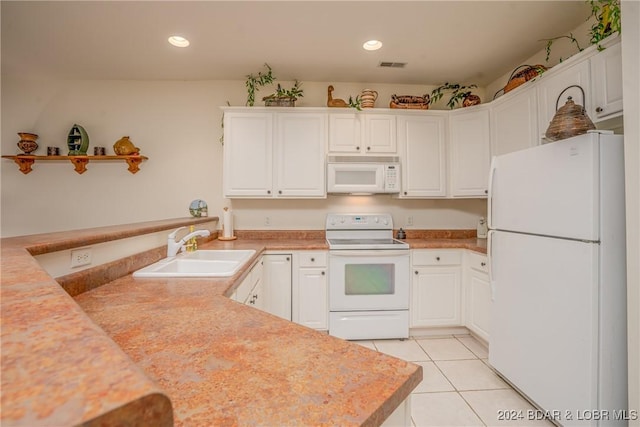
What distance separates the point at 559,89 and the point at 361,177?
1.62 meters

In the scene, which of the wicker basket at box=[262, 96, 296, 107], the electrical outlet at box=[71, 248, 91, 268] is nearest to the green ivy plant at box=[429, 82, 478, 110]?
the wicker basket at box=[262, 96, 296, 107]

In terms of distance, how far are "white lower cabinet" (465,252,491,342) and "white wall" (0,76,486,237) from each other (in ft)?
3.09

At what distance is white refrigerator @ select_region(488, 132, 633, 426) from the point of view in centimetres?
132

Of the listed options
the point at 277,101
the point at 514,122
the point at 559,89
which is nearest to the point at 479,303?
the point at 514,122

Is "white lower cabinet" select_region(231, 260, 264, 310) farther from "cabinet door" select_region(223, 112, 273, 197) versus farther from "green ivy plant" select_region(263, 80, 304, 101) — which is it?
"green ivy plant" select_region(263, 80, 304, 101)

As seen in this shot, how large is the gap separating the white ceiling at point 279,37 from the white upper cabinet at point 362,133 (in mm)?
476

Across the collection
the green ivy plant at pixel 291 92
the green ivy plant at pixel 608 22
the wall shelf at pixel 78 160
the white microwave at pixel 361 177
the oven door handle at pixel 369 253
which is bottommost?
the oven door handle at pixel 369 253

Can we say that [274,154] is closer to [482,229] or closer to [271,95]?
[271,95]

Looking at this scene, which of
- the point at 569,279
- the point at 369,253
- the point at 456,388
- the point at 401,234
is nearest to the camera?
the point at 569,279

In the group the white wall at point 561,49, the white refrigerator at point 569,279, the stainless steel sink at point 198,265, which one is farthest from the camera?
the white wall at point 561,49

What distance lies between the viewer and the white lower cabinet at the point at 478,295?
7.87 ft

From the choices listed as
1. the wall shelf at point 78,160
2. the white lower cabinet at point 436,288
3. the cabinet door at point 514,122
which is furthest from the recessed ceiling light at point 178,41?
the cabinet door at point 514,122

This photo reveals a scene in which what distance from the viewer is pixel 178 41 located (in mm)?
2389

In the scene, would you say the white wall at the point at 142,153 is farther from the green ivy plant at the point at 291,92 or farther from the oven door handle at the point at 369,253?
the oven door handle at the point at 369,253
